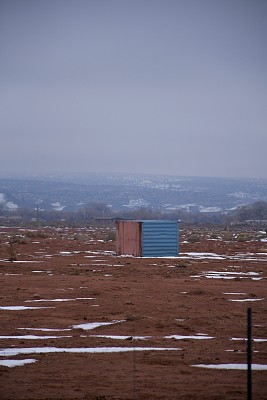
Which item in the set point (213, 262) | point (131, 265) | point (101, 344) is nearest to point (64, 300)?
point (101, 344)

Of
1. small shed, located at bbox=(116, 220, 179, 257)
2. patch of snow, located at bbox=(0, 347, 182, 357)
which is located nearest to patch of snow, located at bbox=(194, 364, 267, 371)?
patch of snow, located at bbox=(0, 347, 182, 357)

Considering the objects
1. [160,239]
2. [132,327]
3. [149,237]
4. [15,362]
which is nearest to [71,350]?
[15,362]

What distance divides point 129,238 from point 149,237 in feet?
4.08

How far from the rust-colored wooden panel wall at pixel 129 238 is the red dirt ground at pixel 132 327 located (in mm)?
6894

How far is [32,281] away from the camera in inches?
A: 1121

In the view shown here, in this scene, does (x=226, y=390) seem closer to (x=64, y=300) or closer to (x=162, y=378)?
(x=162, y=378)

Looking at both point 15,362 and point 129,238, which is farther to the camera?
point 129,238

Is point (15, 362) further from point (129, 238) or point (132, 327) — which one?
point (129, 238)

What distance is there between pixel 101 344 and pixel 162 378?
10.6 ft

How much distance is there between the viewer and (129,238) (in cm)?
4472

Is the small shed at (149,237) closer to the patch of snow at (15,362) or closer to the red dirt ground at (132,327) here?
the red dirt ground at (132,327)

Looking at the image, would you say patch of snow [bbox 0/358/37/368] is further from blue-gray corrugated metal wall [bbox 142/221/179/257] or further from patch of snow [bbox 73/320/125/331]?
blue-gray corrugated metal wall [bbox 142/221/179/257]

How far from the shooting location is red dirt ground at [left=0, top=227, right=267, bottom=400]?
39.2 feet

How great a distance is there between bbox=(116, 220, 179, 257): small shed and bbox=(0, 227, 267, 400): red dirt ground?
662 cm
